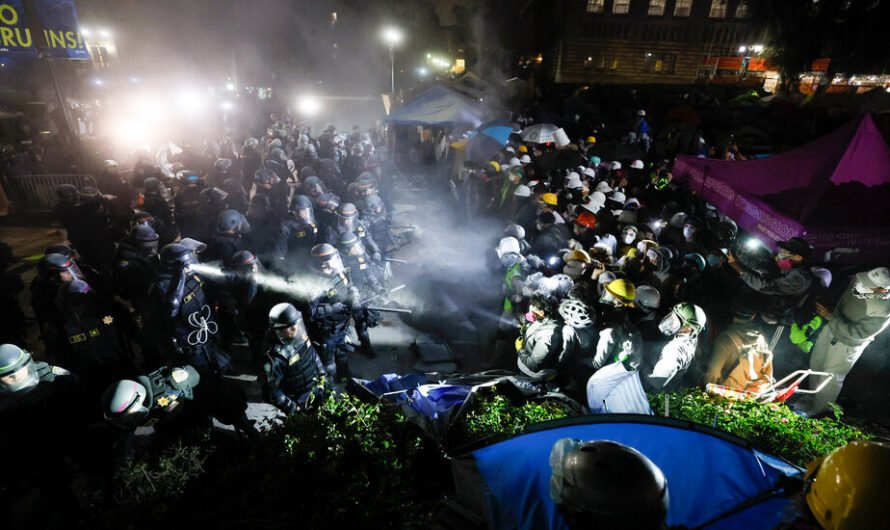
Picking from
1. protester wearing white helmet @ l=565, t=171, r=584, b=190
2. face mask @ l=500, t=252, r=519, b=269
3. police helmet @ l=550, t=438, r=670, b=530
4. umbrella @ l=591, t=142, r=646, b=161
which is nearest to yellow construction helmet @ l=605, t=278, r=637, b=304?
face mask @ l=500, t=252, r=519, b=269

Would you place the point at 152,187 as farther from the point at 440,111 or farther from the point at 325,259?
the point at 440,111

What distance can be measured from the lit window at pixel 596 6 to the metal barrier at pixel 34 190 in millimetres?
36115

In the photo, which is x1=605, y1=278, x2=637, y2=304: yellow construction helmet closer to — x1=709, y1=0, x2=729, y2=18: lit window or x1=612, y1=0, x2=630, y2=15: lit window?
x1=612, y1=0, x2=630, y2=15: lit window

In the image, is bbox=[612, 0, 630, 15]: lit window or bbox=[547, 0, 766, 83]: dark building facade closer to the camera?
bbox=[612, 0, 630, 15]: lit window

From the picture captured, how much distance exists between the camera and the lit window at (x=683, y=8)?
34.5 meters

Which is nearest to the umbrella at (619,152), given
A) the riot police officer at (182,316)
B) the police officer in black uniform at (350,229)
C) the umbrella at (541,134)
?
the umbrella at (541,134)

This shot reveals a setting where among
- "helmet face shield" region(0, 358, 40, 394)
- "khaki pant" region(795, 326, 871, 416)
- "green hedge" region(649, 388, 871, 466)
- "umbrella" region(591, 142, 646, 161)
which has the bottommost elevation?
"khaki pant" region(795, 326, 871, 416)

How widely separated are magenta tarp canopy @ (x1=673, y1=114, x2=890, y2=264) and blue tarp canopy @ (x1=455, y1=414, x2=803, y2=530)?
6.59 m

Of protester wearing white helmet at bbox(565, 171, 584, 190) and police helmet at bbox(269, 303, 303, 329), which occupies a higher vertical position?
protester wearing white helmet at bbox(565, 171, 584, 190)

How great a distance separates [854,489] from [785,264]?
5.59m

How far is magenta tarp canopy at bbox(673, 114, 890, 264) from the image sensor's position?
299 inches

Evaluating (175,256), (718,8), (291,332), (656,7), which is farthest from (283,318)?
(718,8)

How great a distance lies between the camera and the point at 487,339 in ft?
26.9

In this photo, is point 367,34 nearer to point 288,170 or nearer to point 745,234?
point 288,170
